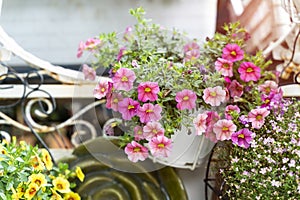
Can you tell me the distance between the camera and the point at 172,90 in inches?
51.4

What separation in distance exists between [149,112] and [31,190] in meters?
0.34

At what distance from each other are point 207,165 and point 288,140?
30cm

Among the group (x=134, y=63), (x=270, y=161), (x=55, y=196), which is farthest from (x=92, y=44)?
(x=270, y=161)

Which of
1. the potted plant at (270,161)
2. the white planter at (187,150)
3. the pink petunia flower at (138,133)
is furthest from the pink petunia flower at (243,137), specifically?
the pink petunia flower at (138,133)

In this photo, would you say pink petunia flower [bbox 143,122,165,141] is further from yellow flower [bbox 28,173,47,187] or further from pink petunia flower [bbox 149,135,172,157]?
yellow flower [bbox 28,173,47,187]

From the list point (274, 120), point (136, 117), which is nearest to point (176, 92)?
point (136, 117)

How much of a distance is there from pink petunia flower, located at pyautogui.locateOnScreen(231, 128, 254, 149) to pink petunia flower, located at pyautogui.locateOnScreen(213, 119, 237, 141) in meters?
0.01

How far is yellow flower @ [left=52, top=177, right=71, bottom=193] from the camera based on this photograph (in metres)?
1.35

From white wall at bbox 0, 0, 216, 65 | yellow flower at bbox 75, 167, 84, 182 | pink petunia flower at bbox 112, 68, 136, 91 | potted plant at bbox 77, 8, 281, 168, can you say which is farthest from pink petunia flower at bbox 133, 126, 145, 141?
white wall at bbox 0, 0, 216, 65

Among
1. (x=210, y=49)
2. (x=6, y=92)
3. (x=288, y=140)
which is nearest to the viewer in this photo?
(x=288, y=140)

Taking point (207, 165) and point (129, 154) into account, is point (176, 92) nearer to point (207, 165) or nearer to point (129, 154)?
point (129, 154)

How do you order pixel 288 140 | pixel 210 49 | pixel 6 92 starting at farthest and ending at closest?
pixel 6 92 < pixel 210 49 < pixel 288 140

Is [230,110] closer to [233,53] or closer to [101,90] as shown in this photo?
[233,53]

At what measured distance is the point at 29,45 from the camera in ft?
5.49
